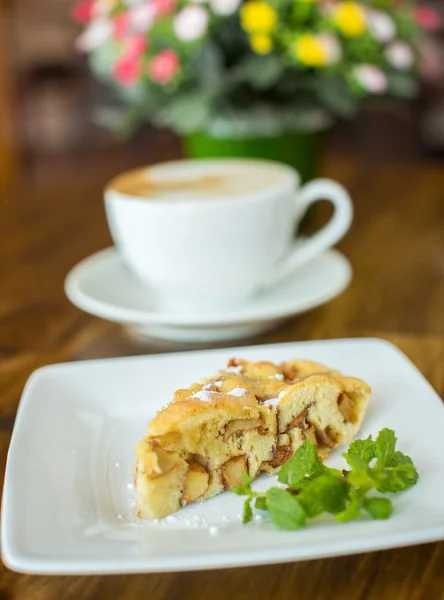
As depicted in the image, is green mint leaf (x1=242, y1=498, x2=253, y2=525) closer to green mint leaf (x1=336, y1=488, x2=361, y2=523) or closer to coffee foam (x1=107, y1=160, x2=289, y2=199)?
green mint leaf (x1=336, y1=488, x2=361, y2=523)

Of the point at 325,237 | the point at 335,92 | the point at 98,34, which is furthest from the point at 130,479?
the point at 98,34

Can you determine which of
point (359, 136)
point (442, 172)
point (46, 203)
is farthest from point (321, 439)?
point (359, 136)

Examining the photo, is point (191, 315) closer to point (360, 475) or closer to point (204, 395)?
point (204, 395)

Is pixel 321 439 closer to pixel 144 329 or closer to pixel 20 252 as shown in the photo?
pixel 144 329

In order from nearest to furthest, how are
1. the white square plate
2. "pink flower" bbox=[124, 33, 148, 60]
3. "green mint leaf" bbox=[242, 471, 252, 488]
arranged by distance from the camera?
the white square plate → "green mint leaf" bbox=[242, 471, 252, 488] → "pink flower" bbox=[124, 33, 148, 60]

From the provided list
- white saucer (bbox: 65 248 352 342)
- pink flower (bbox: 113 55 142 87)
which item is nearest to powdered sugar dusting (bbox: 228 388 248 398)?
white saucer (bbox: 65 248 352 342)
